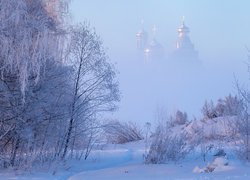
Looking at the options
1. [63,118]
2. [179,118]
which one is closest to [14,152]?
[63,118]

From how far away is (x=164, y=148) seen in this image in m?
18.8

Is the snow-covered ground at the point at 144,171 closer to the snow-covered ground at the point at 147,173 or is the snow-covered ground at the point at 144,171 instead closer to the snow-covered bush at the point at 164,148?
the snow-covered ground at the point at 147,173

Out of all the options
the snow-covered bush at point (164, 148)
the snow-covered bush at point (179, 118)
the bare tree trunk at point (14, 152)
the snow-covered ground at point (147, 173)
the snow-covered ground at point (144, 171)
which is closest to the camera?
the snow-covered ground at point (147, 173)

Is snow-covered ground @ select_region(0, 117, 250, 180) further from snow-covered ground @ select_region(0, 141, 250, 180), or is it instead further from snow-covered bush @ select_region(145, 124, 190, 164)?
snow-covered bush @ select_region(145, 124, 190, 164)

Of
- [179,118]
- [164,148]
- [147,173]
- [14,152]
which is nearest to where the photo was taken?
[147,173]

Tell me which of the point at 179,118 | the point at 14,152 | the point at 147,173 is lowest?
the point at 147,173

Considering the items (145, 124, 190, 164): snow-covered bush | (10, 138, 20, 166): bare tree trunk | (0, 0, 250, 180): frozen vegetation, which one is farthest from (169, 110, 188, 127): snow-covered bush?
(10, 138, 20, 166): bare tree trunk

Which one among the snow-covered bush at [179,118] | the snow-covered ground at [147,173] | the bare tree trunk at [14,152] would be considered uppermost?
the snow-covered bush at [179,118]

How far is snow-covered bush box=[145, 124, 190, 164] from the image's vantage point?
18609 mm

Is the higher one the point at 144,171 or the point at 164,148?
the point at 164,148

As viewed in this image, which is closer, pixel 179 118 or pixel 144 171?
pixel 144 171

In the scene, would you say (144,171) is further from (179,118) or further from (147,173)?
(179,118)

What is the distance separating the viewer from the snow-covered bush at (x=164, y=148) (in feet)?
61.1

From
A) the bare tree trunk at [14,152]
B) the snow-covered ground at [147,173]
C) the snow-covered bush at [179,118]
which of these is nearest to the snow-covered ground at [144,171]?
the snow-covered ground at [147,173]
